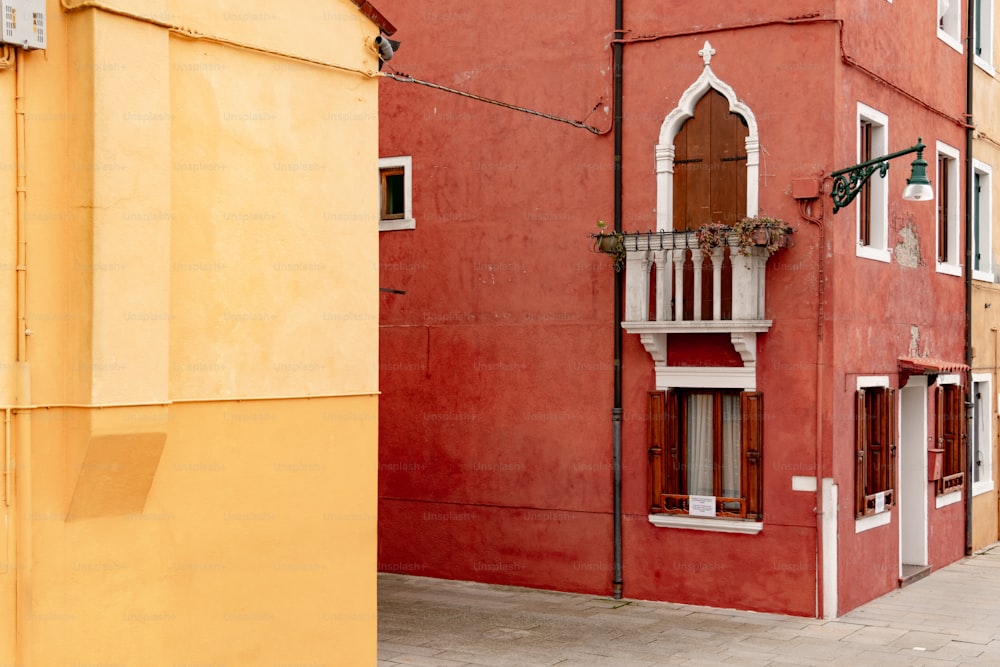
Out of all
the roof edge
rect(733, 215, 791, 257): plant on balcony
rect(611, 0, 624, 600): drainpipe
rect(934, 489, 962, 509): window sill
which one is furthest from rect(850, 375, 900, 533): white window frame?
the roof edge

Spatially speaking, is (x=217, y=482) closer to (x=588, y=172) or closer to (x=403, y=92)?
(x=588, y=172)

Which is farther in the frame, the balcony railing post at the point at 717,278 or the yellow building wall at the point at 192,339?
the balcony railing post at the point at 717,278

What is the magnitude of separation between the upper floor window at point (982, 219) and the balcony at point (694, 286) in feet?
21.4

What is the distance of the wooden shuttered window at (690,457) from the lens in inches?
538

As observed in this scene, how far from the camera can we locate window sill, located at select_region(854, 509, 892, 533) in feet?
46.3

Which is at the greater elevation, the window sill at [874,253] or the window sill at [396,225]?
the window sill at [396,225]

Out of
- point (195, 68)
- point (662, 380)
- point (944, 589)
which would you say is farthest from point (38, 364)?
point (944, 589)

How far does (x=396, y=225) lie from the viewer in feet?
53.1

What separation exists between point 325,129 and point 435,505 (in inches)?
280

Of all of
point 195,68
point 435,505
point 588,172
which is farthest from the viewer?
point 435,505

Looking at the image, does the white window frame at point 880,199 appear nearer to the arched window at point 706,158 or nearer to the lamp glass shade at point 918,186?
the arched window at point 706,158

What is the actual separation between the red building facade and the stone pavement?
0.45m

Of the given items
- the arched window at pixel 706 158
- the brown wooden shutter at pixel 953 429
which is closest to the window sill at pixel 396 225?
the arched window at pixel 706 158

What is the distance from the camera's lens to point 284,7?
944cm
